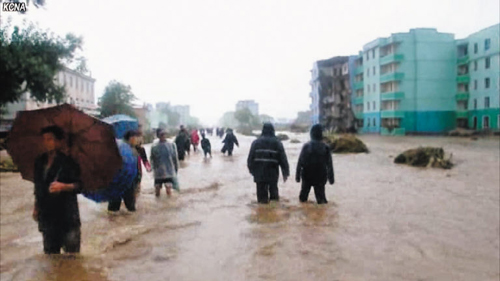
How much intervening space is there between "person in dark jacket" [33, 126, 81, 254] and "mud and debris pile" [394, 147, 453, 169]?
17.7 meters

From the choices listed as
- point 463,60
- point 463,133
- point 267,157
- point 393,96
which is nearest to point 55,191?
point 267,157

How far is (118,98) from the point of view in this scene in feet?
163

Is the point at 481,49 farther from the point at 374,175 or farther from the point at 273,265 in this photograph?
the point at 273,265

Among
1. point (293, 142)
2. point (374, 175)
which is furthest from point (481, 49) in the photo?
point (374, 175)

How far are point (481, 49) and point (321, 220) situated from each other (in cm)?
5057

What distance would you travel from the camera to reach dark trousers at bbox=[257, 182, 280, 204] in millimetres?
9633

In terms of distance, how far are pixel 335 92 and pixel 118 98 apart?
123 ft

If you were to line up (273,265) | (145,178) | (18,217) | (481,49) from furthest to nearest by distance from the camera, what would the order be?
1. (481,49)
2. (145,178)
3. (18,217)
4. (273,265)

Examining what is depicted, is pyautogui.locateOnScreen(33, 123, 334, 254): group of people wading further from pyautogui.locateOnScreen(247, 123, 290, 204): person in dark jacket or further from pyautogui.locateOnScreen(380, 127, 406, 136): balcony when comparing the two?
pyautogui.locateOnScreen(380, 127, 406, 136): balcony

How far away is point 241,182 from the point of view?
15.3 metres

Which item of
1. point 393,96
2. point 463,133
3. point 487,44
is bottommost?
point 463,133

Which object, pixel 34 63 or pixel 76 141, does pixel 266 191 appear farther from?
pixel 34 63

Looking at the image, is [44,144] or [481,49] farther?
[481,49]

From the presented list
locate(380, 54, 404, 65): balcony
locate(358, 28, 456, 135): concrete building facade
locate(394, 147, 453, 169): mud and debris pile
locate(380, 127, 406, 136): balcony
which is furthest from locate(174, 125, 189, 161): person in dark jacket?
locate(380, 54, 404, 65): balcony
